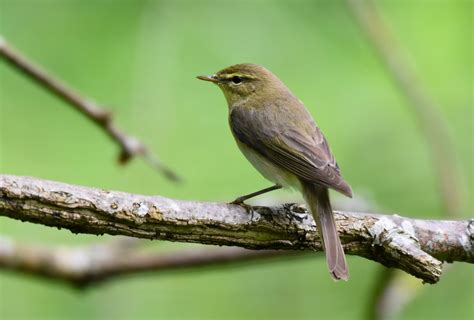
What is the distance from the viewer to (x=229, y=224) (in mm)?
3377

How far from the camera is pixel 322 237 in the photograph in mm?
3586

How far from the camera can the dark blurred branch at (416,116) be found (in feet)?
16.6

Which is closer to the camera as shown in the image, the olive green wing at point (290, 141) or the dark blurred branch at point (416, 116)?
the olive green wing at point (290, 141)

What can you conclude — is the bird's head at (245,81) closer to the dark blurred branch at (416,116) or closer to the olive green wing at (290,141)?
the olive green wing at (290,141)

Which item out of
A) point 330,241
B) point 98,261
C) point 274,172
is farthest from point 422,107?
point 98,261

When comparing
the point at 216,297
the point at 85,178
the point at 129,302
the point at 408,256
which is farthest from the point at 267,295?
the point at 408,256

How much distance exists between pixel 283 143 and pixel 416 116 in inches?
63.7

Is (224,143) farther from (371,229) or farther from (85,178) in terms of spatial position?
(371,229)

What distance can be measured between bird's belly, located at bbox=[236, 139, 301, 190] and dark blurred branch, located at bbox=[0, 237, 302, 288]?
829mm

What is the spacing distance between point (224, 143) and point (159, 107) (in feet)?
4.13

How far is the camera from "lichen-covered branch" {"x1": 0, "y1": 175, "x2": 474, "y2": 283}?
3.03 metres

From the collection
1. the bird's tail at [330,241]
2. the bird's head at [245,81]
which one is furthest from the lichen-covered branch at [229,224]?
the bird's head at [245,81]

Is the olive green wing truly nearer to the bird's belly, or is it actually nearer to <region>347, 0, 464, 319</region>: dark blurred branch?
the bird's belly

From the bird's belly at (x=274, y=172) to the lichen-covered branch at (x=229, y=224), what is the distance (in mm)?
481
